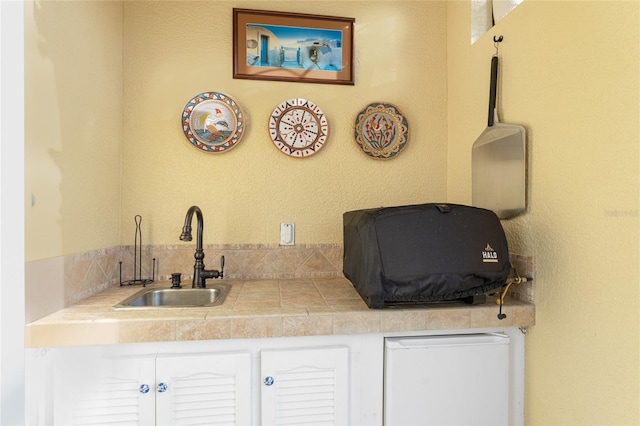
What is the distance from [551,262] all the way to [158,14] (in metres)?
2.15

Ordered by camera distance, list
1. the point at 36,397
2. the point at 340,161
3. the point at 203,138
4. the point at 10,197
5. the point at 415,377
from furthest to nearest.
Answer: the point at 340,161, the point at 203,138, the point at 415,377, the point at 36,397, the point at 10,197

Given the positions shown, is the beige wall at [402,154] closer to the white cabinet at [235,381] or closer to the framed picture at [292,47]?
the framed picture at [292,47]

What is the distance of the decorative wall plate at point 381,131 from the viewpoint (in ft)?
6.22

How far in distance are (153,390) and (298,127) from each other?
4.41ft

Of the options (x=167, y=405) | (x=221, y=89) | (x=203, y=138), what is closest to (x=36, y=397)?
(x=167, y=405)

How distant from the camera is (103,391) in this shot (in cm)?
113

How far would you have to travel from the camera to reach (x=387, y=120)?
192 centimetres

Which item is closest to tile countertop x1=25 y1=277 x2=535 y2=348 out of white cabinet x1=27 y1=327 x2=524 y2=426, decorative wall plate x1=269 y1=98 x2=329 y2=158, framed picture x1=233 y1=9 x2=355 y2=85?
white cabinet x1=27 y1=327 x2=524 y2=426

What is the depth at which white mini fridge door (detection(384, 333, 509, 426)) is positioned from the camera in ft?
3.99

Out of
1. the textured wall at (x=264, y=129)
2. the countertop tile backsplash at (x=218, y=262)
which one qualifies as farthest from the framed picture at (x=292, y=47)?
the countertop tile backsplash at (x=218, y=262)

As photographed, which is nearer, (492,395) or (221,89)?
(492,395)

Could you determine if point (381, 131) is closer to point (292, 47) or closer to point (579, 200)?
point (292, 47)

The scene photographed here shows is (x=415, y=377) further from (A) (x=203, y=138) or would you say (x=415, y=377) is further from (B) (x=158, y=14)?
(B) (x=158, y=14)

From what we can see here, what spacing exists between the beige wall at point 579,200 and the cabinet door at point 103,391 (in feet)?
4.61
